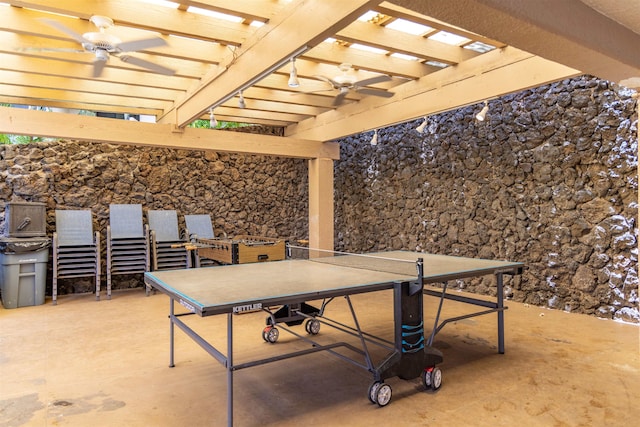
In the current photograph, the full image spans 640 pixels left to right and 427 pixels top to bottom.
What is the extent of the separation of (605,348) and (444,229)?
2945 mm

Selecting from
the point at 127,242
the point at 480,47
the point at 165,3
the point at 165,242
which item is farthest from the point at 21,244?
the point at 480,47

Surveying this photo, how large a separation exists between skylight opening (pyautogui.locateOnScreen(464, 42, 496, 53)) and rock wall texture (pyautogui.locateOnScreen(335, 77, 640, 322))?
134 centimetres

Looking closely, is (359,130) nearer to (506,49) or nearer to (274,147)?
(274,147)

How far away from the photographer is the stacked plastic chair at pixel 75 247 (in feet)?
19.7

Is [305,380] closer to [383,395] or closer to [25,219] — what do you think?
[383,395]

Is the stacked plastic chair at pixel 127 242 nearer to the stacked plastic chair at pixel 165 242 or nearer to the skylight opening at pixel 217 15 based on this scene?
the stacked plastic chair at pixel 165 242

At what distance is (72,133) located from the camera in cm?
518

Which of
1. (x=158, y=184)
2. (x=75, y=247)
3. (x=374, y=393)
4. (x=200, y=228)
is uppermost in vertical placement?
(x=158, y=184)

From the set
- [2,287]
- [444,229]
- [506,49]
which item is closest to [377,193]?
[444,229]

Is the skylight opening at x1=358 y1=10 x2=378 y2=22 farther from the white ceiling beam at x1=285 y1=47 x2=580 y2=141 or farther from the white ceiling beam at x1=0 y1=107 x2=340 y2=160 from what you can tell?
the white ceiling beam at x1=0 y1=107 x2=340 y2=160

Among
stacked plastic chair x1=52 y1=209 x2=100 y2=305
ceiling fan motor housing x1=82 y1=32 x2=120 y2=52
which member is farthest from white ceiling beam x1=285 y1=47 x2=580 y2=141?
stacked plastic chair x1=52 y1=209 x2=100 y2=305

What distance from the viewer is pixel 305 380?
3.18 m

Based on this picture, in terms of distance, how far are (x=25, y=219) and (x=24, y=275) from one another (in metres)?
0.76

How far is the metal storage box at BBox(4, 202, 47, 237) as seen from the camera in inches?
223
